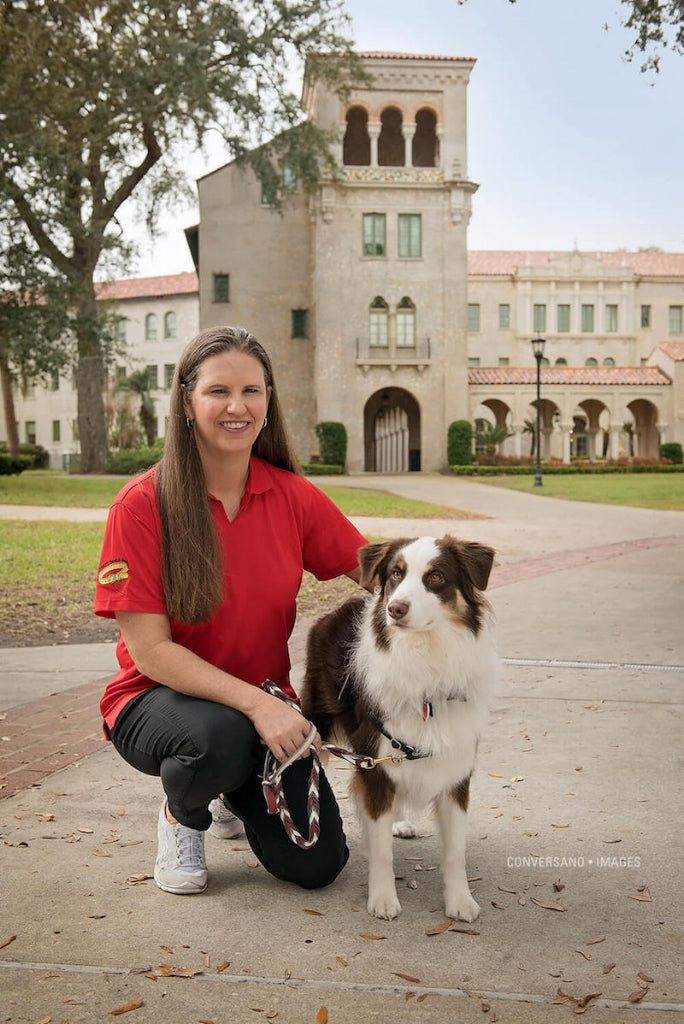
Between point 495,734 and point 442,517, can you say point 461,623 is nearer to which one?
point 495,734

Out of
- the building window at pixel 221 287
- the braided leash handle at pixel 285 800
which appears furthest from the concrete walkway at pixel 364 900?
the building window at pixel 221 287

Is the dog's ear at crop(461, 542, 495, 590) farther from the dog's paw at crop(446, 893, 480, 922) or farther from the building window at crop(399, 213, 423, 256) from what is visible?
the building window at crop(399, 213, 423, 256)

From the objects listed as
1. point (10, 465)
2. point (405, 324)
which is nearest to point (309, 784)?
point (10, 465)

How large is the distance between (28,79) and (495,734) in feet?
80.6

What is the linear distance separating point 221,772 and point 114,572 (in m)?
0.74

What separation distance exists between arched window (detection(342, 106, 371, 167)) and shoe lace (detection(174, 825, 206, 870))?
144ft

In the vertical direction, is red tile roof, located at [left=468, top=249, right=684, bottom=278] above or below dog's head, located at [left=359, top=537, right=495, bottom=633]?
above

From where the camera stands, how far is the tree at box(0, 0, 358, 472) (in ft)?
79.3

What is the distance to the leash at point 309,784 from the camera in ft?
9.95

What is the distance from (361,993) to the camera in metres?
2.53

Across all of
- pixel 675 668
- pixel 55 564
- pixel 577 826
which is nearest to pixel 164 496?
pixel 577 826

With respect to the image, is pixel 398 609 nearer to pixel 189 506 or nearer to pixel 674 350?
pixel 189 506

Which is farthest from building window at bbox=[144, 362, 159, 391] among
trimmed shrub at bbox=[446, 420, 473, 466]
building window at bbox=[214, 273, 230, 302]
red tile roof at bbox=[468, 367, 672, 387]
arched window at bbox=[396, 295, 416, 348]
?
trimmed shrub at bbox=[446, 420, 473, 466]

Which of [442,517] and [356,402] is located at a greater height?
[356,402]
